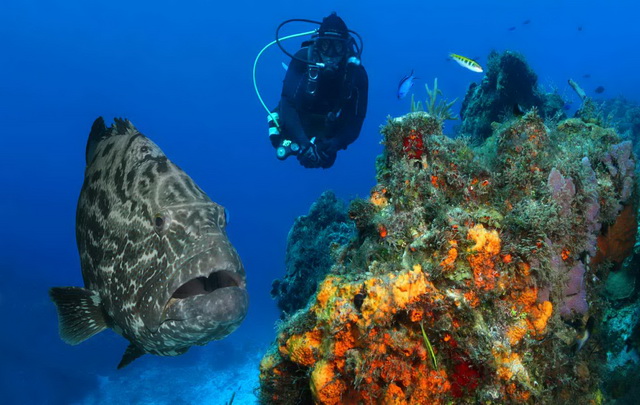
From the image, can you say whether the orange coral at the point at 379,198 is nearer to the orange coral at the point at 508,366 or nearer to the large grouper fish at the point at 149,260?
the large grouper fish at the point at 149,260

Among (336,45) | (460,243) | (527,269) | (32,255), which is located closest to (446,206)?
(460,243)

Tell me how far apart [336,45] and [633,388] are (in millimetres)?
7874

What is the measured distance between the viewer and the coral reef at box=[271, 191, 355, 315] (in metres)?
10.0

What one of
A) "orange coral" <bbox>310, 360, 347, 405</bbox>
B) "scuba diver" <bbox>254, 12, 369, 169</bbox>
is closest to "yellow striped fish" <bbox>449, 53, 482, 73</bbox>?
"scuba diver" <bbox>254, 12, 369, 169</bbox>

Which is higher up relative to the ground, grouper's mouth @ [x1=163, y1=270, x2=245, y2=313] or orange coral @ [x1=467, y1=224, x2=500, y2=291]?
grouper's mouth @ [x1=163, y1=270, x2=245, y2=313]

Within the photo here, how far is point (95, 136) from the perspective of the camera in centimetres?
380

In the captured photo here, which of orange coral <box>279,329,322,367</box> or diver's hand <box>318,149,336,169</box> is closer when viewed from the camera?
orange coral <box>279,329,322,367</box>

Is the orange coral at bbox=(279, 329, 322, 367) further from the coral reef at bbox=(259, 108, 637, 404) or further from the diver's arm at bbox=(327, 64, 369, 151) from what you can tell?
the diver's arm at bbox=(327, 64, 369, 151)

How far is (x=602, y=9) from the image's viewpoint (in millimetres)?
130375

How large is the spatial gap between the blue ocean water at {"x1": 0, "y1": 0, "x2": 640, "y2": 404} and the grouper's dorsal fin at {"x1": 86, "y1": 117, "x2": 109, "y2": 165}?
49.3 meters

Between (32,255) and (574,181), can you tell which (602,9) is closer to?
(574,181)

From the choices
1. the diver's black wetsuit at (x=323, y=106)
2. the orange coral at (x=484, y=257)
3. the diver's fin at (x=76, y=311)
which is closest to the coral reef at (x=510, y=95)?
the diver's black wetsuit at (x=323, y=106)

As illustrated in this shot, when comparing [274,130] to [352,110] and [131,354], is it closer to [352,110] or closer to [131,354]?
[352,110]

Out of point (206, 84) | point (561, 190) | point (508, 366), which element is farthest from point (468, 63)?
point (206, 84)
